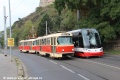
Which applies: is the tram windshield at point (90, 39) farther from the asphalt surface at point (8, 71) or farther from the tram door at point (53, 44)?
the asphalt surface at point (8, 71)

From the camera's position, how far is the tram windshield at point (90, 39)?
1237 inches

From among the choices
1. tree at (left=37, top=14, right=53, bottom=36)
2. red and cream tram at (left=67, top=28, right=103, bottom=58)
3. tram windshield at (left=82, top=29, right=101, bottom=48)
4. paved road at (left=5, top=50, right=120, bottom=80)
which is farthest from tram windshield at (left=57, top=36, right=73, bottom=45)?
tree at (left=37, top=14, right=53, bottom=36)

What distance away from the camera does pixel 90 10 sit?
148 feet

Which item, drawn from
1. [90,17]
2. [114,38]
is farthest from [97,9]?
[114,38]

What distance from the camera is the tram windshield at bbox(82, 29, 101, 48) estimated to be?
31.4 m

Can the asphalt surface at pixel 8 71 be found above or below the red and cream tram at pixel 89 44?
below

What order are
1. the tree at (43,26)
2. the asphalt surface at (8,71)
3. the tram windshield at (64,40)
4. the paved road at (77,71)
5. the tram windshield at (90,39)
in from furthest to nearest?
the tree at (43,26)
the tram windshield at (90,39)
the tram windshield at (64,40)
the paved road at (77,71)
the asphalt surface at (8,71)

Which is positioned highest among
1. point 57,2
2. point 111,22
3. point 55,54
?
point 57,2

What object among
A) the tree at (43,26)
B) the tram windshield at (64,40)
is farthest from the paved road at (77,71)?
the tree at (43,26)

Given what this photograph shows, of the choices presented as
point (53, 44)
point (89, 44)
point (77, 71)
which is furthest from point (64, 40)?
point (77, 71)

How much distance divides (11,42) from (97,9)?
1745 cm

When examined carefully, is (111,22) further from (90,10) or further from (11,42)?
(11,42)

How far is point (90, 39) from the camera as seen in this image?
3167 centimetres

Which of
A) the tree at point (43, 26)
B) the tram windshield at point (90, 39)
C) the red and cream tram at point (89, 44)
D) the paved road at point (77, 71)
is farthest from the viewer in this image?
the tree at point (43, 26)
